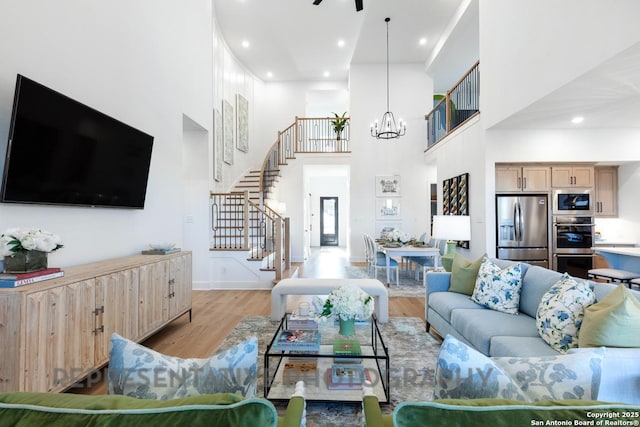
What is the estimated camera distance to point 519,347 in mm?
2049

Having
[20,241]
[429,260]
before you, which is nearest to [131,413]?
[20,241]

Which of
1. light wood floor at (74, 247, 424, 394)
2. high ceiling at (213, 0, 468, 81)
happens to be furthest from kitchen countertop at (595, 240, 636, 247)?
high ceiling at (213, 0, 468, 81)

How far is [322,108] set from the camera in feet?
39.8

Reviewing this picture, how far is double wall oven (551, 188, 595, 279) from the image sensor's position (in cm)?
516

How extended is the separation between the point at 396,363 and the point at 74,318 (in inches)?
99.3

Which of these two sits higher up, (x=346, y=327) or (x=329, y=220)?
(x=329, y=220)

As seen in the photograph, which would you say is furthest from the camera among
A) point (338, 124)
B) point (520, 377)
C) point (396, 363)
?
point (338, 124)

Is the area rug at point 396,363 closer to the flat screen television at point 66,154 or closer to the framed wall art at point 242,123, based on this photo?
the flat screen television at point 66,154

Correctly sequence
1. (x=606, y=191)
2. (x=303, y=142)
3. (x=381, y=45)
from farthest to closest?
1. (x=303, y=142)
2. (x=381, y=45)
3. (x=606, y=191)

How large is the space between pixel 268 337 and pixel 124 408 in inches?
111

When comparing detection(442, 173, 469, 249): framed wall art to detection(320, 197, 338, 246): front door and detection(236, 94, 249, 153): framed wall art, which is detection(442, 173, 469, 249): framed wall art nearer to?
detection(236, 94, 249, 153): framed wall art

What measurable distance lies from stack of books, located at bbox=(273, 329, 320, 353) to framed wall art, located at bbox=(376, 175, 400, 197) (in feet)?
22.4

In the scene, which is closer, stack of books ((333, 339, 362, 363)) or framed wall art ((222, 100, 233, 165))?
stack of books ((333, 339, 362, 363))

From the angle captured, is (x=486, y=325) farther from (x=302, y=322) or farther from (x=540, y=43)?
(x=540, y=43)
